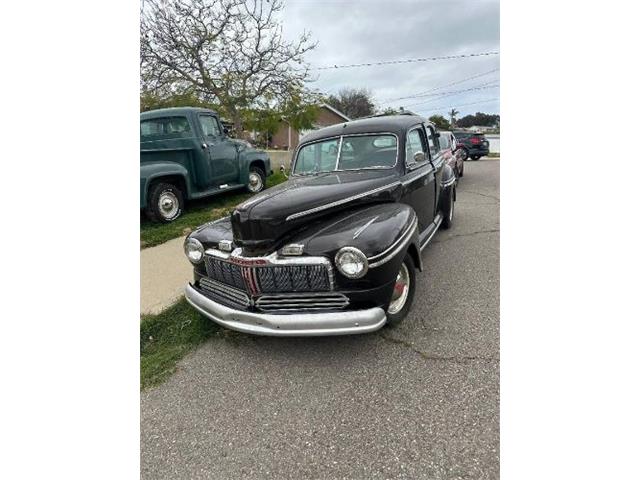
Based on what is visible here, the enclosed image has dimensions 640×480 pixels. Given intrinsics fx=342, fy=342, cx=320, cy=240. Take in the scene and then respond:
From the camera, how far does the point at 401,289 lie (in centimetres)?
297

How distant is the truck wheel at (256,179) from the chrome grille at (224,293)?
20.1 feet

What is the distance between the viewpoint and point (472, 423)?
1993 mm

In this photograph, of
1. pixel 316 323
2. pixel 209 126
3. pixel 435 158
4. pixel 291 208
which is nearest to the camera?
pixel 316 323

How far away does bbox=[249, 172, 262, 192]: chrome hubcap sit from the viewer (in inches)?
353

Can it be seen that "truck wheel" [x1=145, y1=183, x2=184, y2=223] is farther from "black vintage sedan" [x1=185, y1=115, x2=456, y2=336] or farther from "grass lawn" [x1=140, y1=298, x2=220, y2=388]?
"black vintage sedan" [x1=185, y1=115, x2=456, y2=336]

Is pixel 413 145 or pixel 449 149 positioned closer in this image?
pixel 413 145

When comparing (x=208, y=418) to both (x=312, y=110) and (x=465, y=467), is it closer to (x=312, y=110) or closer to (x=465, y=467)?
(x=465, y=467)

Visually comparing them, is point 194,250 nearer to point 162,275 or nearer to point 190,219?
point 162,275

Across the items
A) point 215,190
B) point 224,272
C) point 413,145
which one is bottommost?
point 224,272

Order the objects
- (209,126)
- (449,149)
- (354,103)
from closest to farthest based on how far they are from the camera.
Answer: (209,126), (449,149), (354,103)

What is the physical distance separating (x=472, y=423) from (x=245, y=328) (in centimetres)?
158

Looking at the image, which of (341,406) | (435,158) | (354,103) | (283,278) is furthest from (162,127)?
(354,103)

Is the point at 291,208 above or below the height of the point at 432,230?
above

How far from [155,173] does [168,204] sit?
674 millimetres
